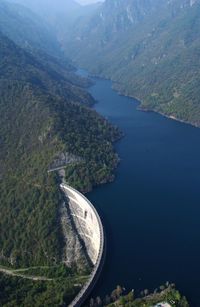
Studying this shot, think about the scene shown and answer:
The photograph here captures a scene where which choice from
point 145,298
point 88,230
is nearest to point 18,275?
point 88,230

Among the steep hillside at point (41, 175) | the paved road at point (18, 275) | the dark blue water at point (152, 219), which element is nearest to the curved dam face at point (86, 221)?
the steep hillside at point (41, 175)

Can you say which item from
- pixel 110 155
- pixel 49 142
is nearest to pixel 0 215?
pixel 49 142

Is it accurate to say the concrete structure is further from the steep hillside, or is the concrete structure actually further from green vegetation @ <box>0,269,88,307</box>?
the steep hillside

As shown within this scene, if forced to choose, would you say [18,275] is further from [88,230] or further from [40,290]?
[88,230]

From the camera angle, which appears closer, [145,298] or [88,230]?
[145,298]

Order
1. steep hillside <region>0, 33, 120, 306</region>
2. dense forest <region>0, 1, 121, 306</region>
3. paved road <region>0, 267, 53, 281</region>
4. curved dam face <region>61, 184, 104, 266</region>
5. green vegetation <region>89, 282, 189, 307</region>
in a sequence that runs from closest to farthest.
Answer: green vegetation <region>89, 282, 189, 307</region> < dense forest <region>0, 1, 121, 306</region> < steep hillside <region>0, 33, 120, 306</region> < paved road <region>0, 267, 53, 281</region> < curved dam face <region>61, 184, 104, 266</region>

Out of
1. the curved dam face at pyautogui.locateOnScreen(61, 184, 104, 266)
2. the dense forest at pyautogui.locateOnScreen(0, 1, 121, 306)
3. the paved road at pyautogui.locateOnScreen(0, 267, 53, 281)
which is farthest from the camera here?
the curved dam face at pyautogui.locateOnScreen(61, 184, 104, 266)

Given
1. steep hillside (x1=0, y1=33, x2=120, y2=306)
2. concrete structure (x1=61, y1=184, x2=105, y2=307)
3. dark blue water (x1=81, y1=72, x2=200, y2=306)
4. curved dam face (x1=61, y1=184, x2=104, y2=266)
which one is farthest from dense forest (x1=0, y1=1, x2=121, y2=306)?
dark blue water (x1=81, y1=72, x2=200, y2=306)
